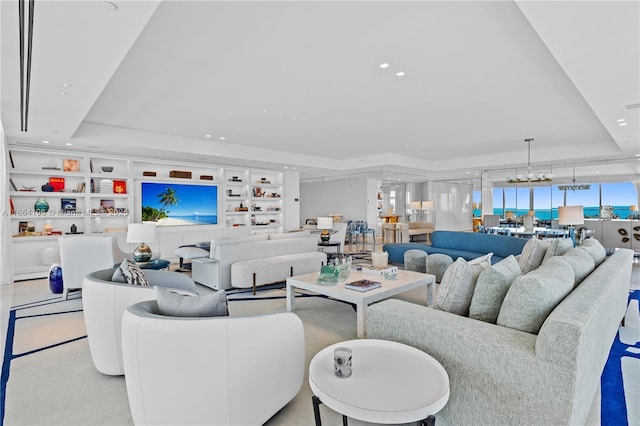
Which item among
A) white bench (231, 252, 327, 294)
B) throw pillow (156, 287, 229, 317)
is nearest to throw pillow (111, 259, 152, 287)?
throw pillow (156, 287, 229, 317)

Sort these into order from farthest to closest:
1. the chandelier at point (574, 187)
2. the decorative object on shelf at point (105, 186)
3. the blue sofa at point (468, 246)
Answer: the chandelier at point (574, 187), the decorative object on shelf at point (105, 186), the blue sofa at point (468, 246)

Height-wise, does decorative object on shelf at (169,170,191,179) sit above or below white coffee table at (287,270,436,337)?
above

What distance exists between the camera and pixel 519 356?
1505 millimetres

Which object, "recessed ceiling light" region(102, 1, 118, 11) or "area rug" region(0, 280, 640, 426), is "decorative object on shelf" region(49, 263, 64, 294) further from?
"recessed ceiling light" region(102, 1, 118, 11)

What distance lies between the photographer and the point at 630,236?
23.4 feet

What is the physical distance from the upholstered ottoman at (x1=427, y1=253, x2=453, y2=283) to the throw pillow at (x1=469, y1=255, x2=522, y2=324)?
10.1 feet

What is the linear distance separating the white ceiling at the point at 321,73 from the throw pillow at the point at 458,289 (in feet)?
5.48

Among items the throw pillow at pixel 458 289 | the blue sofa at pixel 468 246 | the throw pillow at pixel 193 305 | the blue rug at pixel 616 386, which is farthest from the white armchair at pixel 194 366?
the blue sofa at pixel 468 246

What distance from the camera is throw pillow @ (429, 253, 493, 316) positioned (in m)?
2.13

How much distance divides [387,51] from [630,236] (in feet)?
24.4

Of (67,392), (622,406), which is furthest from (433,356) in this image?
(67,392)

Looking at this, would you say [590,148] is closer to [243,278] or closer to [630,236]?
[630,236]

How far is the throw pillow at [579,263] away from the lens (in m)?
2.44

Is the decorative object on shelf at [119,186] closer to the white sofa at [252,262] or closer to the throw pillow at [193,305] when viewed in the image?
the white sofa at [252,262]
